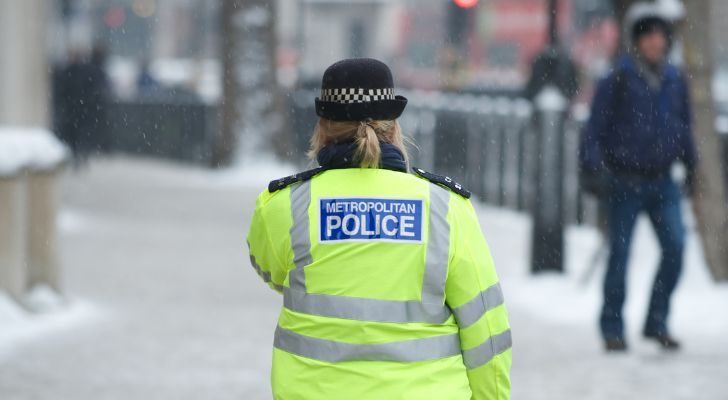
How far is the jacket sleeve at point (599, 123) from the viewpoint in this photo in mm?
8156

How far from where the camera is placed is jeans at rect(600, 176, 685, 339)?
8.09m

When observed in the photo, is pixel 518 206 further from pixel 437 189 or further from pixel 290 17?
pixel 290 17

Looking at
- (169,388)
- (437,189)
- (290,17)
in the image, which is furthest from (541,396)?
(290,17)

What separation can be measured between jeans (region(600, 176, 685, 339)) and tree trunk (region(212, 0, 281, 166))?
49.9ft

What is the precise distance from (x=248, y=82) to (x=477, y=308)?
66.1ft

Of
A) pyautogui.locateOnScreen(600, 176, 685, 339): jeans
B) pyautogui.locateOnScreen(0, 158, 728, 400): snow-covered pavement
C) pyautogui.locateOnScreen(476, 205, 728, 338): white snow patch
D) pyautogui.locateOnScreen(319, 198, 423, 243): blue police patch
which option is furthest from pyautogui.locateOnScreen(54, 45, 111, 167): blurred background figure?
pyautogui.locateOnScreen(319, 198, 423, 243): blue police patch

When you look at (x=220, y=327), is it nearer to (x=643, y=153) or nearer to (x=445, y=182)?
(x=643, y=153)

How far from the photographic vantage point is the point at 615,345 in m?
8.23

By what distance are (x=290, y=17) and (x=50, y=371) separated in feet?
191

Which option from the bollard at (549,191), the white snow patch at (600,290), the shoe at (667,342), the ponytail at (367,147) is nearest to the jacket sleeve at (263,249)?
the ponytail at (367,147)

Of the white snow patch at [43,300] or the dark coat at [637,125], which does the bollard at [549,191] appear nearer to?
the dark coat at [637,125]

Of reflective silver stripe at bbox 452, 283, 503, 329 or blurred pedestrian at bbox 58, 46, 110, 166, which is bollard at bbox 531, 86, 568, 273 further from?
blurred pedestrian at bbox 58, 46, 110, 166

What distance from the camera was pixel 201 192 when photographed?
20172 mm

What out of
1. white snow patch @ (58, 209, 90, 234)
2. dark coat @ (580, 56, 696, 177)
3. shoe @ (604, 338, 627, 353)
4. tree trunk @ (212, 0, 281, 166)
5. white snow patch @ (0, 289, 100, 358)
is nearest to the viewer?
dark coat @ (580, 56, 696, 177)
